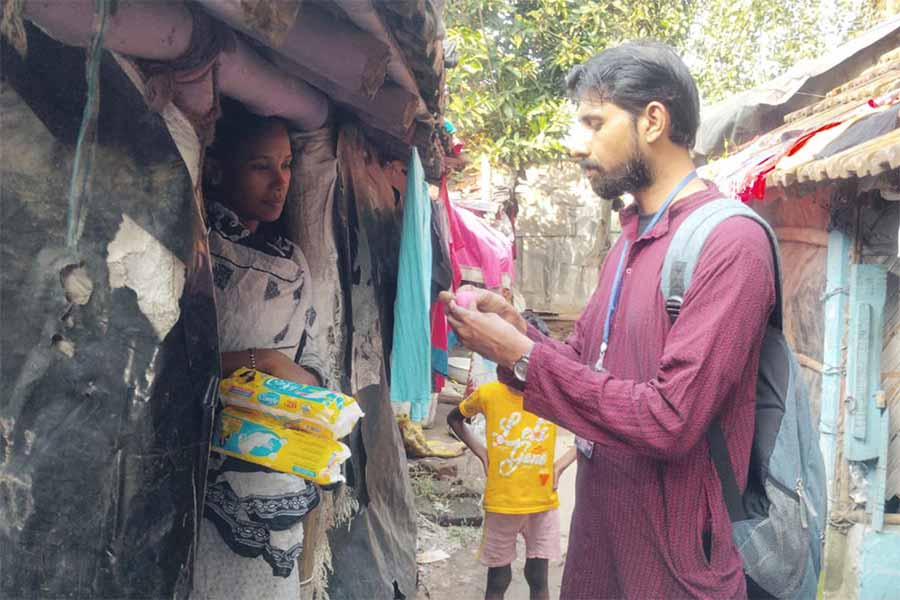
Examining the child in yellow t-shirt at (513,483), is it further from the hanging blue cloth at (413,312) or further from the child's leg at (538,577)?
the hanging blue cloth at (413,312)

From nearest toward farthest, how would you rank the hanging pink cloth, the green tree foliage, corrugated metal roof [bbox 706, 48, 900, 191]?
corrugated metal roof [bbox 706, 48, 900, 191], the hanging pink cloth, the green tree foliage

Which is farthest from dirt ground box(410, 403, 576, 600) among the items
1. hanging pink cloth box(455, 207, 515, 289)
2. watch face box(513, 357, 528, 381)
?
watch face box(513, 357, 528, 381)

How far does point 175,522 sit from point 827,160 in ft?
10.9

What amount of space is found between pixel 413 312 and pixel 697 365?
5.26ft

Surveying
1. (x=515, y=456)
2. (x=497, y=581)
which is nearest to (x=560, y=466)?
(x=515, y=456)

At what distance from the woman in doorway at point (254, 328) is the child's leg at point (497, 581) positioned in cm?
176

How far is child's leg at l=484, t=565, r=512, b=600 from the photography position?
3.79 m

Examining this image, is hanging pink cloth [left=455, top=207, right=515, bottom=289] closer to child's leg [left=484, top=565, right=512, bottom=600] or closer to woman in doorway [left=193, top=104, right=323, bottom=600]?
child's leg [left=484, top=565, right=512, bottom=600]

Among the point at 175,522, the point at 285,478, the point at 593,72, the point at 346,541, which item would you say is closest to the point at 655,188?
the point at 593,72

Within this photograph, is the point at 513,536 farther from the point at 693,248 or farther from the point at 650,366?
the point at 693,248

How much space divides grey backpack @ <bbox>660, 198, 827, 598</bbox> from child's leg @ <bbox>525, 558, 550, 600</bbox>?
2290mm

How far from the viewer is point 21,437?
4.19 feet

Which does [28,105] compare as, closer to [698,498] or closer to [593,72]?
[593,72]

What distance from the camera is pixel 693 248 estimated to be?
1.62 meters
